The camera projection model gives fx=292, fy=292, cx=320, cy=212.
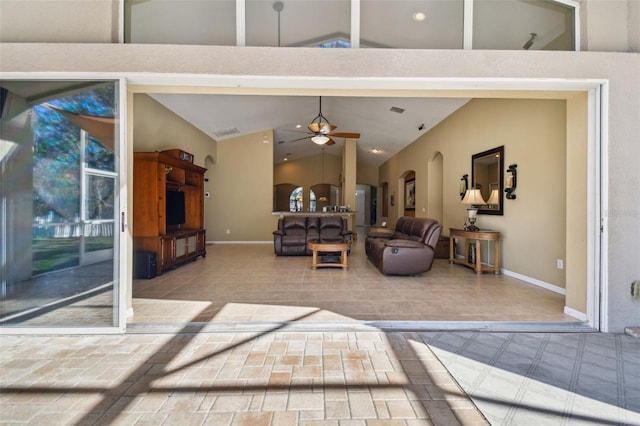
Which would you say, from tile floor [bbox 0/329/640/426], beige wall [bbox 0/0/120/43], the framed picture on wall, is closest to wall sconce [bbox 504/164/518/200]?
tile floor [bbox 0/329/640/426]

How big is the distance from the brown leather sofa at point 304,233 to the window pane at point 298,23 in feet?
13.4

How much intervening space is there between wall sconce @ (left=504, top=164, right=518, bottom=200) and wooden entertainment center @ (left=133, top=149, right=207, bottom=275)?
211 inches

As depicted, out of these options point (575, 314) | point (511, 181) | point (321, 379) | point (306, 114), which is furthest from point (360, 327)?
point (306, 114)

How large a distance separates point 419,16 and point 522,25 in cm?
96

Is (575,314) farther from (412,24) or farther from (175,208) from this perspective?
(175,208)

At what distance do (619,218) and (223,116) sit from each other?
7.17m

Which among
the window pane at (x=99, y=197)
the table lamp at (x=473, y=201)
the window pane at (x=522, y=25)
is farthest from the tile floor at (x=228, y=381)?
the table lamp at (x=473, y=201)

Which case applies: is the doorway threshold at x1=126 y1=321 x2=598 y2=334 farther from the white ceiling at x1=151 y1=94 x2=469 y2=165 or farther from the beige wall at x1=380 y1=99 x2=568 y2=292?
the white ceiling at x1=151 y1=94 x2=469 y2=165

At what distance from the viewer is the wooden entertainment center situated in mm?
4406

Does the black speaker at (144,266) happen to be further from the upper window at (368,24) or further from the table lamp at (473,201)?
the table lamp at (473,201)

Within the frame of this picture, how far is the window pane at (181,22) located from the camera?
8.37 ft

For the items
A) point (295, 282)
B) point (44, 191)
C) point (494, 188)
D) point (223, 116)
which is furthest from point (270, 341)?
point (223, 116)

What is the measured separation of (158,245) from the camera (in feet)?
14.5

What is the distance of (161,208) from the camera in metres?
4.54
